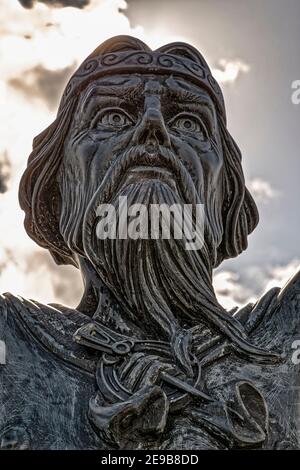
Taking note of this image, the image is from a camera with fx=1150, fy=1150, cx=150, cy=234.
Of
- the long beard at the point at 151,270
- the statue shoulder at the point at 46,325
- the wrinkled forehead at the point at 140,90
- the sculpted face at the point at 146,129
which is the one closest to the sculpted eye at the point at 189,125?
the sculpted face at the point at 146,129

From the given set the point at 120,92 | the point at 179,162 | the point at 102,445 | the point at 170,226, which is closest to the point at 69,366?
the point at 102,445

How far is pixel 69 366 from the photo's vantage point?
19.1ft

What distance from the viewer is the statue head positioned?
6148 millimetres

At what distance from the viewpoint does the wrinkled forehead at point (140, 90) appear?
6.71m

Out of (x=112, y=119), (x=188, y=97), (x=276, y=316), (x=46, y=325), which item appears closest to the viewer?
(x=46, y=325)

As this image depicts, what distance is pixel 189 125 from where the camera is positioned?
677cm

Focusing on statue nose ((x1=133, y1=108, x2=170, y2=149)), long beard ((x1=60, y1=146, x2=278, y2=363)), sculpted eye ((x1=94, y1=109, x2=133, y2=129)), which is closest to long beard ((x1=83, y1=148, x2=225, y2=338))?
long beard ((x1=60, y1=146, x2=278, y2=363))

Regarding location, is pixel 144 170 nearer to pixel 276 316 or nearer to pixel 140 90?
pixel 140 90

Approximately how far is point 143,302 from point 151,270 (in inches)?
7.1

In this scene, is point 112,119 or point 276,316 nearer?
point 276,316

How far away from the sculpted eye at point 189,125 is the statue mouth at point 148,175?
1.50ft

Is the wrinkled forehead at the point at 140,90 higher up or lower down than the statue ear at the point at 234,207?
higher up

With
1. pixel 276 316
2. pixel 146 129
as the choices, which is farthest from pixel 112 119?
pixel 276 316

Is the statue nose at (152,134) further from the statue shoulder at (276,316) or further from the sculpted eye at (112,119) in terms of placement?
the statue shoulder at (276,316)
